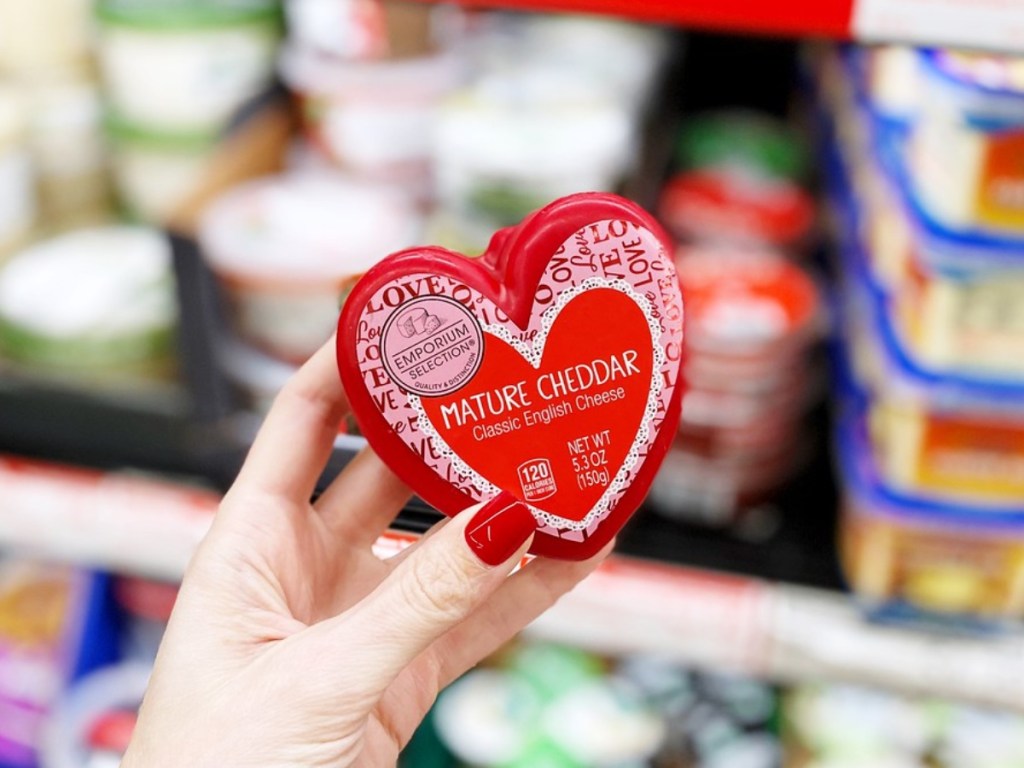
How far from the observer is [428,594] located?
605 mm

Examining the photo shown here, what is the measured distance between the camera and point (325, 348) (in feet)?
2.42

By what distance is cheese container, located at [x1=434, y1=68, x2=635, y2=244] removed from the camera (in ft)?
4.73

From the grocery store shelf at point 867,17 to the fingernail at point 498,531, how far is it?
33 cm

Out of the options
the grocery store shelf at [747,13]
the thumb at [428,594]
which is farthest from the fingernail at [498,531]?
the grocery store shelf at [747,13]

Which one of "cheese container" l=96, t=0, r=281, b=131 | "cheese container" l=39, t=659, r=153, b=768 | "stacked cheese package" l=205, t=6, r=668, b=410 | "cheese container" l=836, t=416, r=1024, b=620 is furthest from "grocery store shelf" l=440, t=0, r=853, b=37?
"cheese container" l=39, t=659, r=153, b=768

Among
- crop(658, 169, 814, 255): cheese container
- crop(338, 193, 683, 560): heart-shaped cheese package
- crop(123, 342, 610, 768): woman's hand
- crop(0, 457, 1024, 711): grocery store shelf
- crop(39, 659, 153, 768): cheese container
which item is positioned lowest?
crop(39, 659, 153, 768): cheese container

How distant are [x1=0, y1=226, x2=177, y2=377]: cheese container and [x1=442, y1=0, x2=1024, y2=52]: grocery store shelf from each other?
0.99 meters

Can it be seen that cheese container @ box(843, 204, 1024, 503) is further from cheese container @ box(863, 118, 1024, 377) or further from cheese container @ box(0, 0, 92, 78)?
cheese container @ box(0, 0, 92, 78)

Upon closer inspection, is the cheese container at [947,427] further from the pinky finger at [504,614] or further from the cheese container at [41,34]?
the cheese container at [41,34]

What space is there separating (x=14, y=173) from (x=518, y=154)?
30.8 inches

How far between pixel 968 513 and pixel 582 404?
82 cm

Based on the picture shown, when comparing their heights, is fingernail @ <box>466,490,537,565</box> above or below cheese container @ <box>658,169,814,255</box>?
above

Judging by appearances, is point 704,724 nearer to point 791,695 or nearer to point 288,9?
point 791,695

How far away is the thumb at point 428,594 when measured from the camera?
61 centimetres
